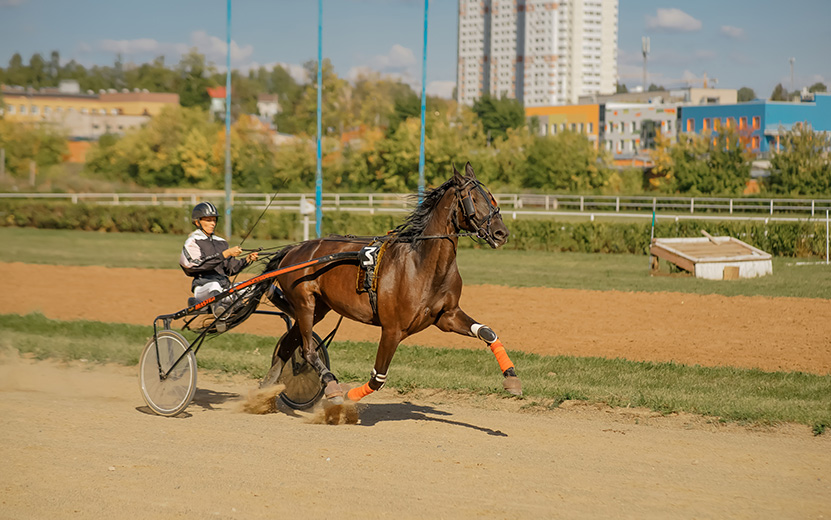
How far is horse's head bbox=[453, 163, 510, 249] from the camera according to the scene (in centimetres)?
696

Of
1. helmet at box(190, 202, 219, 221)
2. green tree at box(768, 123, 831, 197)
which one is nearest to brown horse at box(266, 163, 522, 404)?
helmet at box(190, 202, 219, 221)

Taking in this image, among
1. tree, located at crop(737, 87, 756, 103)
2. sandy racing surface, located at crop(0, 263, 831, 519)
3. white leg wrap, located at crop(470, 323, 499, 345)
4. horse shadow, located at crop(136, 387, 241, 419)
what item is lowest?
horse shadow, located at crop(136, 387, 241, 419)

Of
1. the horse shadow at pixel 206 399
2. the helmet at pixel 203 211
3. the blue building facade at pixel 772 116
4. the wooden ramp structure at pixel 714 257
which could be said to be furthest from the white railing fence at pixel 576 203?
the blue building facade at pixel 772 116

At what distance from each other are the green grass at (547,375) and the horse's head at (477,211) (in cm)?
258

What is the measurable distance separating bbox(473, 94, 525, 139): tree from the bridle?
337 feet

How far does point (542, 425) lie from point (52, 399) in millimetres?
4958

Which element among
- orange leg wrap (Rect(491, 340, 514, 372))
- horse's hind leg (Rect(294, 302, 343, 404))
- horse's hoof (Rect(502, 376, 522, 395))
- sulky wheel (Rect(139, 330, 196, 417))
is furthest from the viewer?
sulky wheel (Rect(139, 330, 196, 417))

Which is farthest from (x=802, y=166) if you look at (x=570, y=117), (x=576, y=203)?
(x=570, y=117)

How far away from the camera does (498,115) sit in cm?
11075

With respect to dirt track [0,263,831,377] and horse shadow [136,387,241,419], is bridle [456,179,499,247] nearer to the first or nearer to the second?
horse shadow [136,387,241,419]

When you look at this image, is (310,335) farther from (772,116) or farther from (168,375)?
(772,116)

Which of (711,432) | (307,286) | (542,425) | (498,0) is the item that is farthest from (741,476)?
(498,0)

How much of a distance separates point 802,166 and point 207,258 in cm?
4618

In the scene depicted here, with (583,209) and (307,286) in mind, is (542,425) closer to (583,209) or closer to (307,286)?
(307,286)
